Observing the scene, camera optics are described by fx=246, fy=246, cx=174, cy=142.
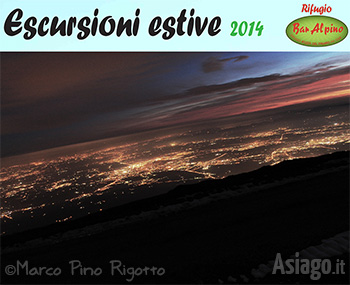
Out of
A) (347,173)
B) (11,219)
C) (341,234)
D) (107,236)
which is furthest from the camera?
(11,219)

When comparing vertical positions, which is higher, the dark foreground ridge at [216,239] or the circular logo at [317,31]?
the circular logo at [317,31]

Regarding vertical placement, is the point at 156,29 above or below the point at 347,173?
above

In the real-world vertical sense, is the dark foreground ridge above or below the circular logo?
below

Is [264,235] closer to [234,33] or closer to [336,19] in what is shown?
[234,33]

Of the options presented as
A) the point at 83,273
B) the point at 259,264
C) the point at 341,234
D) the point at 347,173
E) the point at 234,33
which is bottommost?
the point at 83,273

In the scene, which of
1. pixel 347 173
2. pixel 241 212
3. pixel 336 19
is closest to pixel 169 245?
pixel 241 212

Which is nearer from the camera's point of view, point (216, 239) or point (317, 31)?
point (216, 239)

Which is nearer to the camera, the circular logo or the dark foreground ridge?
the dark foreground ridge

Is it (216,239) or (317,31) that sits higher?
(317,31)
